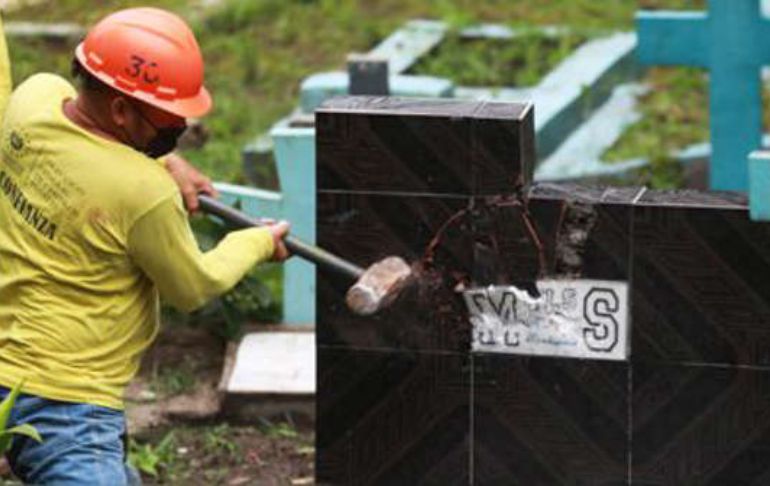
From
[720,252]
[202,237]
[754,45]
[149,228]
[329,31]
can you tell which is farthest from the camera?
[329,31]

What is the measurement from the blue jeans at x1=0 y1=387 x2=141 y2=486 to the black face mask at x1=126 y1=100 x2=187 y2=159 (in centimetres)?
61

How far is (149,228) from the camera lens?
5344 mm

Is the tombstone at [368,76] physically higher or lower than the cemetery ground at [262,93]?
higher

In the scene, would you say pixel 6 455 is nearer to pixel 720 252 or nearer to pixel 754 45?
pixel 720 252

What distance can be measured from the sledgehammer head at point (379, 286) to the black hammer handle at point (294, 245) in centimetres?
5

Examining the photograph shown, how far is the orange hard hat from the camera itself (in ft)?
17.5

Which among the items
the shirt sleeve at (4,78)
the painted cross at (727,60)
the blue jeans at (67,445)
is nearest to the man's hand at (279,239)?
the blue jeans at (67,445)

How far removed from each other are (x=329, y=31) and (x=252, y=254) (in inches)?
222

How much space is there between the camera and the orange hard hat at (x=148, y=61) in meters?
5.34

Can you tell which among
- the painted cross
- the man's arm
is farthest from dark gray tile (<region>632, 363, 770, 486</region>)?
the painted cross

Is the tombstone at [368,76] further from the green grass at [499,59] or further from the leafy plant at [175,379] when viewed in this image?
the green grass at [499,59]

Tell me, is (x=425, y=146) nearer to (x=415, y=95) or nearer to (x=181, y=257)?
(x=181, y=257)

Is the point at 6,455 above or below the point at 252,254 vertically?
below

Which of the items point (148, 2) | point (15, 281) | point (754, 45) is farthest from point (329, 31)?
point (15, 281)
